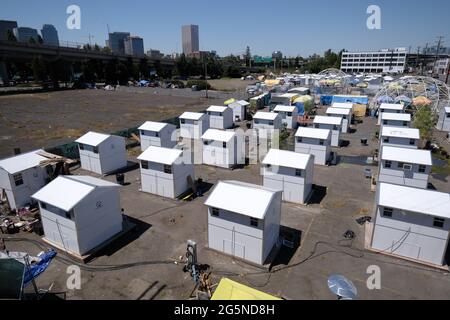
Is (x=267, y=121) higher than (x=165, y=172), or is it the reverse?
(x=267, y=121)

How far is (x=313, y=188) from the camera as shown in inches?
1176

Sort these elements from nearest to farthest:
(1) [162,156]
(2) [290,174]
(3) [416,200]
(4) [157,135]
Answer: (3) [416,200] < (2) [290,174] < (1) [162,156] < (4) [157,135]

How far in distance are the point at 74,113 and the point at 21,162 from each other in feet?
156

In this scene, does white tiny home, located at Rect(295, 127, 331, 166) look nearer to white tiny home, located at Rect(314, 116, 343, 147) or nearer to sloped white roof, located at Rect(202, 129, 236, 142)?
white tiny home, located at Rect(314, 116, 343, 147)

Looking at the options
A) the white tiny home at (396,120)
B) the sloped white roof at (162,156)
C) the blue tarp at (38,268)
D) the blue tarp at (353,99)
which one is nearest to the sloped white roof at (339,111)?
the white tiny home at (396,120)

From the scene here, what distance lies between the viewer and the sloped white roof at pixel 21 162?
2463 cm

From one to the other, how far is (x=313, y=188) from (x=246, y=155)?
12.4 meters

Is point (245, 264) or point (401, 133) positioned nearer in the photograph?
point (245, 264)

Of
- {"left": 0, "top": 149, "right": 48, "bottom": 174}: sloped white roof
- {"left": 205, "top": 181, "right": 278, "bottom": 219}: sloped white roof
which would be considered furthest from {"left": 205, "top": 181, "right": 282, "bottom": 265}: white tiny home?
{"left": 0, "top": 149, "right": 48, "bottom": 174}: sloped white roof

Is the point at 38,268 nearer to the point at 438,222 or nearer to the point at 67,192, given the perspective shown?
the point at 67,192

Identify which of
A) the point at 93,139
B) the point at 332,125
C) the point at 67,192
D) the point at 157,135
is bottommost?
the point at 157,135

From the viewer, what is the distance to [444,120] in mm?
51938

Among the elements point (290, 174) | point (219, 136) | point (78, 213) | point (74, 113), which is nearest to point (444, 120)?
point (290, 174)
